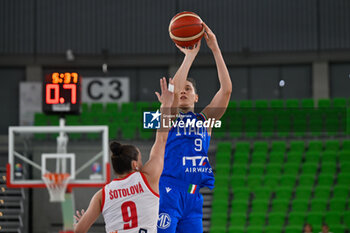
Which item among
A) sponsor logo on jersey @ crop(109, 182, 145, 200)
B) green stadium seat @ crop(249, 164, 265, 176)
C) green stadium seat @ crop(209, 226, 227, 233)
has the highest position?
sponsor logo on jersey @ crop(109, 182, 145, 200)

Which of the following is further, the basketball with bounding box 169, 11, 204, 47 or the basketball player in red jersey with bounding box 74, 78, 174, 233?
the basketball with bounding box 169, 11, 204, 47

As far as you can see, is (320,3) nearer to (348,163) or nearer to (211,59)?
(211,59)

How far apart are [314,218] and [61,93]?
6.20m

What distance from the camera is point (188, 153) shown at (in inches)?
176

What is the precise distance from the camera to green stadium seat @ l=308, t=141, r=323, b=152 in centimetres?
1398

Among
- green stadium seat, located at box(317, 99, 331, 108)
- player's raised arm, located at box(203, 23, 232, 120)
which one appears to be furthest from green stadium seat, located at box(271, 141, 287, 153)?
player's raised arm, located at box(203, 23, 232, 120)

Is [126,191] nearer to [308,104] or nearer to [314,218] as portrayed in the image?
[314,218]

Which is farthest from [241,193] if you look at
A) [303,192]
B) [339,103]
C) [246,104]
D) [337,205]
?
[339,103]

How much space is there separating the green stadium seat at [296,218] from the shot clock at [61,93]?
17.9ft

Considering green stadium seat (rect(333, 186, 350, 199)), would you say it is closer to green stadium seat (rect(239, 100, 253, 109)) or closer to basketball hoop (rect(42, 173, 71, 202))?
green stadium seat (rect(239, 100, 253, 109))

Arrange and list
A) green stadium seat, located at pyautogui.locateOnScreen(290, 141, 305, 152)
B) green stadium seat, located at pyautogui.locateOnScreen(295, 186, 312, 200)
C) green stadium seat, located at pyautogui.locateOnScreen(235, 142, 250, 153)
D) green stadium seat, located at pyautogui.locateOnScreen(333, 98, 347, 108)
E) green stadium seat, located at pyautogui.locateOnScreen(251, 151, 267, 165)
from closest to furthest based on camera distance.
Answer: green stadium seat, located at pyautogui.locateOnScreen(295, 186, 312, 200)
green stadium seat, located at pyautogui.locateOnScreen(251, 151, 267, 165)
green stadium seat, located at pyautogui.locateOnScreen(290, 141, 305, 152)
green stadium seat, located at pyautogui.locateOnScreen(235, 142, 250, 153)
green stadium seat, located at pyautogui.locateOnScreen(333, 98, 347, 108)

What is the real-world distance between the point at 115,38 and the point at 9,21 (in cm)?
345

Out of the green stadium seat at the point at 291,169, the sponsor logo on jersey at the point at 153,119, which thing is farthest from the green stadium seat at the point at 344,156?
the sponsor logo on jersey at the point at 153,119

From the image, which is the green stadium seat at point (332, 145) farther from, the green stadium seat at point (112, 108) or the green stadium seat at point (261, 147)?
the green stadium seat at point (112, 108)
